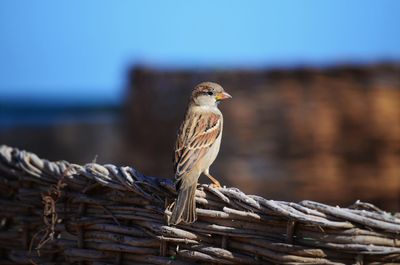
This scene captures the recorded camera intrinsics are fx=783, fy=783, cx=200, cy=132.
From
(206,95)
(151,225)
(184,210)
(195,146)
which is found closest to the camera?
(184,210)

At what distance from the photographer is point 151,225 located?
284 cm

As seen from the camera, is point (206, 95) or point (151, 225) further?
point (206, 95)

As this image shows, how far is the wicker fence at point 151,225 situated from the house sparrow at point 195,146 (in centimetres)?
7

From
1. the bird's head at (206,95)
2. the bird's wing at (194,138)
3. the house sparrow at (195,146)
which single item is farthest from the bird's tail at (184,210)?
the bird's head at (206,95)

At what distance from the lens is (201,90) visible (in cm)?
448

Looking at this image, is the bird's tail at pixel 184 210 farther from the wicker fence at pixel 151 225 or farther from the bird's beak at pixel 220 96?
the bird's beak at pixel 220 96

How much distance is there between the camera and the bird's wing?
11.8 feet

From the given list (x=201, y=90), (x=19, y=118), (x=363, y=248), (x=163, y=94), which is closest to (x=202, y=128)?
(x=201, y=90)

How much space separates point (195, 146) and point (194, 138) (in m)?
0.07

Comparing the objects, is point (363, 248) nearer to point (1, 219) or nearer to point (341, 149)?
point (1, 219)

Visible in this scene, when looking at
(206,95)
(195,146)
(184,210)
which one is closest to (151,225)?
(184,210)

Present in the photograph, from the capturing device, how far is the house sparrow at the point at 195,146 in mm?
2719

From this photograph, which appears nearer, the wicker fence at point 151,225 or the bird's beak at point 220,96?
the wicker fence at point 151,225

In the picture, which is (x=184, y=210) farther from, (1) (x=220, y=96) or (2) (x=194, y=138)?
(1) (x=220, y=96)
